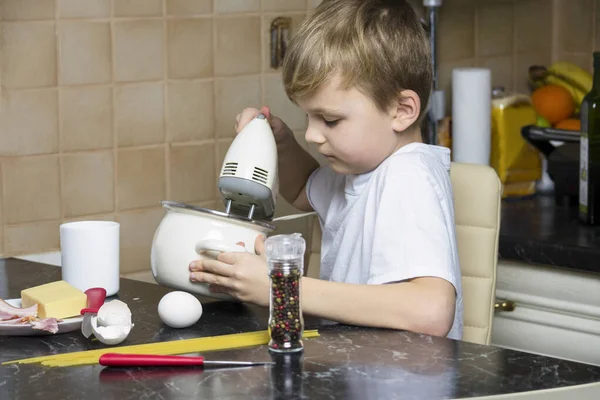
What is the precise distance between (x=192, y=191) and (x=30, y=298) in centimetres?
71

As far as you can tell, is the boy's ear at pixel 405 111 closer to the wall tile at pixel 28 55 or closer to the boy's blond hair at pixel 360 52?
the boy's blond hair at pixel 360 52

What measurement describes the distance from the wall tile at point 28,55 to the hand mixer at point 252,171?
0.51 m

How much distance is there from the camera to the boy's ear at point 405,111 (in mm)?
1507

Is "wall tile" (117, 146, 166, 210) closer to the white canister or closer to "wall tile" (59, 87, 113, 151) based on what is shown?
"wall tile" (59, 87, 113, 151)

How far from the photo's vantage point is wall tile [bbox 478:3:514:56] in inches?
98.3

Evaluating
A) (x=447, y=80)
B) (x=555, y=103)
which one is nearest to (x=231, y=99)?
(x=447, y=80)

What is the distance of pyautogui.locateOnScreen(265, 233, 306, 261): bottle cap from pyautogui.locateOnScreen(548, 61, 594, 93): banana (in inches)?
55.0

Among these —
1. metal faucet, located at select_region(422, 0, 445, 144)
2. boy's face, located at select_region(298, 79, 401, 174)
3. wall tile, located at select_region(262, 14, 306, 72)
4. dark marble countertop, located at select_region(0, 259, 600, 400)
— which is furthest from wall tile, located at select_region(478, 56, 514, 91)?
dark marble countertop, located at select_region(0, 259, 600, 400)

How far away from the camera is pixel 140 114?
1.99m

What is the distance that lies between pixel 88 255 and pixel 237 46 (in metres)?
0.73

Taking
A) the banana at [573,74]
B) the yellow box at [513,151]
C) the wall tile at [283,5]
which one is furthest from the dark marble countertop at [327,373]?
the banana at [573,74]

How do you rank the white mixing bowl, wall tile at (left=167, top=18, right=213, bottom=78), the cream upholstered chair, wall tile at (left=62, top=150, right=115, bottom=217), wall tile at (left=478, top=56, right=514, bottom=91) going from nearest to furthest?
the white mixing bowl
the cream upholstered chair
wall tile at (left=62, top=150, right=115, bottom=217)
wall tile at (left=167, top=18, right=213, bottom=78)
wall tile at (left=478, top=56, right=514, bottom=91)

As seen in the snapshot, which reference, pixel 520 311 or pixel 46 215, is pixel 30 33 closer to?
pixel 46 215

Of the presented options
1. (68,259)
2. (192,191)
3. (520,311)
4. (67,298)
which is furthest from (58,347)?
(520,311)
